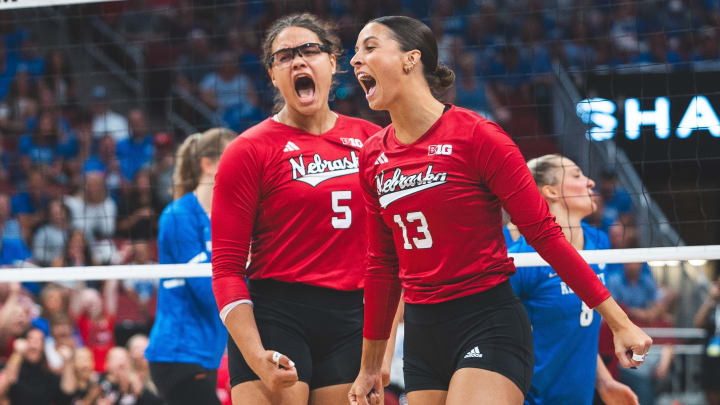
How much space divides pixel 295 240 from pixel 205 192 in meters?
1.84

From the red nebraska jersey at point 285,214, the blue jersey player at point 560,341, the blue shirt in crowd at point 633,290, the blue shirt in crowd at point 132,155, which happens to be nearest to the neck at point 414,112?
the red nebraska jersey at point 285,214

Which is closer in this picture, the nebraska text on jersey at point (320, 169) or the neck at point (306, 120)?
the nebraska text on jersey at point (320, 169)

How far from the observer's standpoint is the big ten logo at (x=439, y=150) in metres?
3.02

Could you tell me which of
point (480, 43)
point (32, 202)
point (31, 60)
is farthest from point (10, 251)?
point (480, 43)

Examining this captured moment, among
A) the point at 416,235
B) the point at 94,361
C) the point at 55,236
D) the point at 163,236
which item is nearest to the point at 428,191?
the point at 416,235

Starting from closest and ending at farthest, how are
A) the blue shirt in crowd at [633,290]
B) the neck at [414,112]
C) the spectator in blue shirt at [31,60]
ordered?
the neck at [414,112] → the blue shirt in crowd at [633,290] → the spectator in blue shirt at [31,60]

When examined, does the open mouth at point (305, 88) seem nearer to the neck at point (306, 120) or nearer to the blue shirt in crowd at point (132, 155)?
the neck at point (306, 120)

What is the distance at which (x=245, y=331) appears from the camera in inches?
125

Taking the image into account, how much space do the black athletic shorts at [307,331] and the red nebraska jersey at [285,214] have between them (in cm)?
5

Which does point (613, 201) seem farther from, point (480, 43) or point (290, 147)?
point (290, 147)

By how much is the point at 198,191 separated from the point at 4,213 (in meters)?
5.70

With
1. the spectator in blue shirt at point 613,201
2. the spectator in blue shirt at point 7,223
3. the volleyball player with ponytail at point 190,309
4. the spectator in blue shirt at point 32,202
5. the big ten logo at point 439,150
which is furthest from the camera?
the spectator in blue shirt at point 32,202

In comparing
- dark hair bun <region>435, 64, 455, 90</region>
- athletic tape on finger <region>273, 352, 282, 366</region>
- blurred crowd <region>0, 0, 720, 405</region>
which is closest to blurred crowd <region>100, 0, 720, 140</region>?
blurred crowd <region>0, 0, 720, 405</region>

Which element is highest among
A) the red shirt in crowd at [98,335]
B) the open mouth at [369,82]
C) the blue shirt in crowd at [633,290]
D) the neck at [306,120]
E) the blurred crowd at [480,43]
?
the blurred crowd at [480,43]
